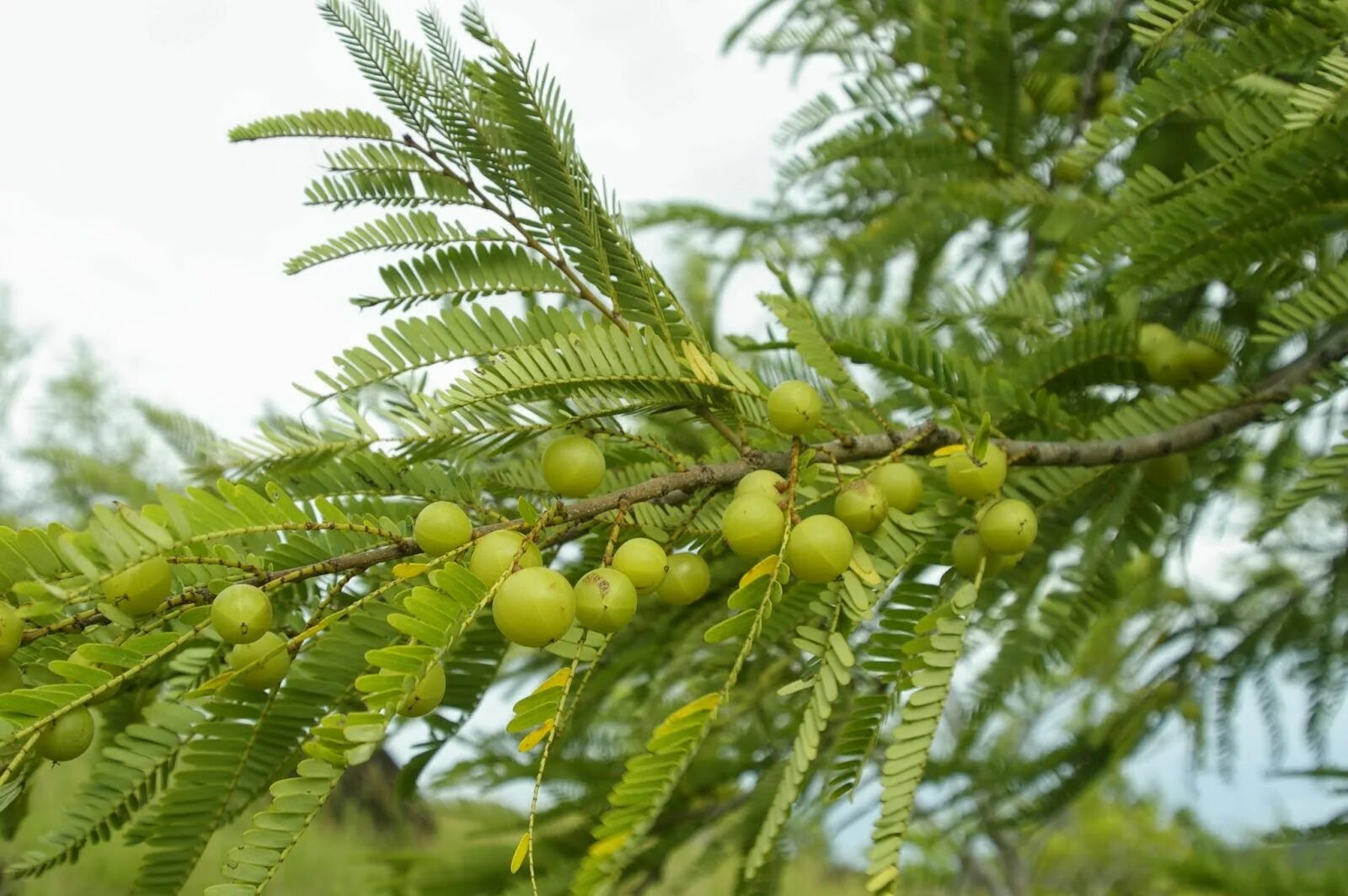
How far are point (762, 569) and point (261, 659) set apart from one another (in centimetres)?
37

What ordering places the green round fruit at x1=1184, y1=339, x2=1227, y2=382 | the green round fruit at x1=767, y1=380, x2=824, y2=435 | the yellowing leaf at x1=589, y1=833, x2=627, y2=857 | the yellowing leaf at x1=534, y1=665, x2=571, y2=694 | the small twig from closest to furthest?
the yellowing leaf at x1=589, y1=833, x2=627, y2=857
the yellowing leaf at x1=534, y1=665, x2=571, y2=694
the green round fruit at x1=767, y1=380, x2=824, y2=435
the green round fruit at x1=1184, y1=339, x2=1227, y2=382
the small twig

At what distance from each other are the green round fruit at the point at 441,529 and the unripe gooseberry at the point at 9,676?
0.28m

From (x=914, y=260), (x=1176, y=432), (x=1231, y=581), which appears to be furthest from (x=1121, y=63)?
(x=1231, y=581)

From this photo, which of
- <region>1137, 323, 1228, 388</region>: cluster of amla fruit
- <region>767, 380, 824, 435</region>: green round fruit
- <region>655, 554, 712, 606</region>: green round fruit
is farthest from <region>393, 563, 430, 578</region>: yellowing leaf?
<region>1137, 323, 1228, 388</region>: cluster of amla fruit

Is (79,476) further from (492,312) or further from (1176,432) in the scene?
(1176,432)

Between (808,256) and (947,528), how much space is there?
59.8 inches

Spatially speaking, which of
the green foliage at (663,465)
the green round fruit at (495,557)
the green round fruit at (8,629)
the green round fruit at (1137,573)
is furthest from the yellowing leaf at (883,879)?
the green round fruit at (1137,573)

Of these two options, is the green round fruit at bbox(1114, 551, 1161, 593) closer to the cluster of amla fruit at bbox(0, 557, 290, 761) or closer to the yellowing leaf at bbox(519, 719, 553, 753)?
the yellowing leaf at bbox(519, 719, 553, 753)

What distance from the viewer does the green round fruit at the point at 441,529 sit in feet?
2.15

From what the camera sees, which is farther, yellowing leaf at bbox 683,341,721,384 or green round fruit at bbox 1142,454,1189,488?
green round fruit at bbox 1142,454,1189,488

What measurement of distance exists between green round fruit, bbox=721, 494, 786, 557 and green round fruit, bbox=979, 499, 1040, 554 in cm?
22

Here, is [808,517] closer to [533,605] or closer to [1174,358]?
[533,605]

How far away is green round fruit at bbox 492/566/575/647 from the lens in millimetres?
595

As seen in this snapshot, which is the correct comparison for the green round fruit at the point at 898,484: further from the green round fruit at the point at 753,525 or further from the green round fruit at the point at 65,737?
the green round fruit at the point at 65,737
